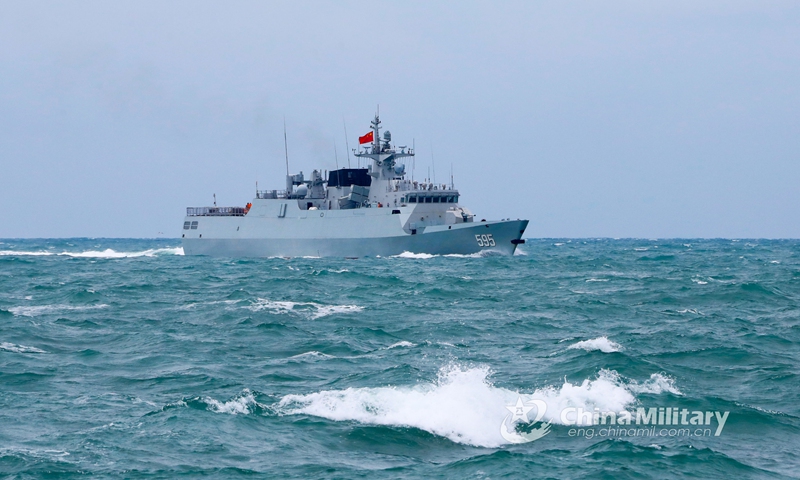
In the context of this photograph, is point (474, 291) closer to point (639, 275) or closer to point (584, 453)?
point (639, 275)

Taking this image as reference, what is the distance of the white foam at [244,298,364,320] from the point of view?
83.9 ft

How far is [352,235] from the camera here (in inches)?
2217

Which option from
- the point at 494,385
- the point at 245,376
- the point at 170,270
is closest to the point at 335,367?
the point at 245,376

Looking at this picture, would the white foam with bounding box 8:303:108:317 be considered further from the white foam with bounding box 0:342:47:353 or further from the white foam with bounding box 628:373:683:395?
the white foam with bounding box 628:373:683:395

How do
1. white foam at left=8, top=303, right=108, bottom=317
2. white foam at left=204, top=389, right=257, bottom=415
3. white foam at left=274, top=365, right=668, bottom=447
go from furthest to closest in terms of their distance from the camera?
white foam at left=8, top=303, right=108, bottom=317
white foam at left=204, top=389, right=257, bottom=415
white foam at left=274, top=365, right=668, bottom=447

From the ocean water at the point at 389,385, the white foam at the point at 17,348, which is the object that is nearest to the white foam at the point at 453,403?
the ocean water at the point at 389,385

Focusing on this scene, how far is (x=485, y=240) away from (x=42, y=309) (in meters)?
33.0

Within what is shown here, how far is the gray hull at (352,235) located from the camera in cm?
5381

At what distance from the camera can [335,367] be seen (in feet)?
55.3

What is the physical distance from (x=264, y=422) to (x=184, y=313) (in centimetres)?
1385
